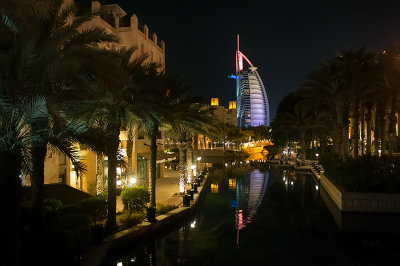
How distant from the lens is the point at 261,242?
12719 mm

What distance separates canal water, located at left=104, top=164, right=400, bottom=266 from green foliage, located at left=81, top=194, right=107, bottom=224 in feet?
6.64

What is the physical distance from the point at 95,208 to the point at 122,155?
16.9 feet

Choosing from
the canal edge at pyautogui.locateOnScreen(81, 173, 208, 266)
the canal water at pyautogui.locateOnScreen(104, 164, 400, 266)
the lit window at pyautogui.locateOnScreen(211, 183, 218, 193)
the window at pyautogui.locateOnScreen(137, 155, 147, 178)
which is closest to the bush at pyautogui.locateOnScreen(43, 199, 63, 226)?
the canal edge at pyautogui.locateOnScreen(81, 173, 208, 266)

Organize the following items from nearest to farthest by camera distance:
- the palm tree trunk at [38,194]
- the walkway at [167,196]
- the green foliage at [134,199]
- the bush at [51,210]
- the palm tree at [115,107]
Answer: the palm tree trunk at [38,194] → the bush at [51,210] → the palm tree at [115,107] → the green foliage at [134,199] → the walkway at [167,196]

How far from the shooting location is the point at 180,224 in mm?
15180

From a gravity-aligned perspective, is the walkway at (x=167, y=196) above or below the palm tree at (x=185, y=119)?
below

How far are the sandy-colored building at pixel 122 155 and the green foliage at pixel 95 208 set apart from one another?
3997 millimetres

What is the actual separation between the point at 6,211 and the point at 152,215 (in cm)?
693

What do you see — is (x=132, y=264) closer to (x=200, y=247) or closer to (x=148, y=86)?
(x=200, y=247)

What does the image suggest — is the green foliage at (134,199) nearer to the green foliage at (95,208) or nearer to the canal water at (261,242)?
the green foliage at (95,208)

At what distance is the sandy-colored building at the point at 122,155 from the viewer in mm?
18094

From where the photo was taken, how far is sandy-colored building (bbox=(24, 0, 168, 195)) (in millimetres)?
18094

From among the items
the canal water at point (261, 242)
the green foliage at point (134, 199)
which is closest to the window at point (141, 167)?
the canal water at point (261, 242)

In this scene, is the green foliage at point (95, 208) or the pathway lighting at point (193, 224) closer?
the green foliage at point (95, 208)
